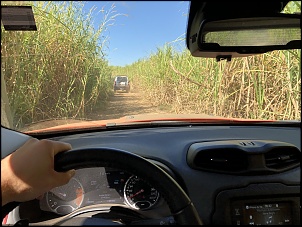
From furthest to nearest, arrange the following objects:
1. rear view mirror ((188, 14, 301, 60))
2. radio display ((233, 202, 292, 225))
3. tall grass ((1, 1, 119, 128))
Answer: tall grass ((1, 1, 119, 128)) < radio display ((233, 202, 292, 225)) < rear view mirror ((188, 14, 301, 60))

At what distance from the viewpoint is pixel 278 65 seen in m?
3.32

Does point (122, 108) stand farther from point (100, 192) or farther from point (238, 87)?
point (100, 192)

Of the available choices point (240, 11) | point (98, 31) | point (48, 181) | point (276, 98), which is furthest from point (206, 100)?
point (48, 181)

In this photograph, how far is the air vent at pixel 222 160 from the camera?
1.99m

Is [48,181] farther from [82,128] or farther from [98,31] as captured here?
[98,31]

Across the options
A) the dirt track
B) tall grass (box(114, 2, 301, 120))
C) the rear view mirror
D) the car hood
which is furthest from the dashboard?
tall grass (box(114, 2, 301, 120))

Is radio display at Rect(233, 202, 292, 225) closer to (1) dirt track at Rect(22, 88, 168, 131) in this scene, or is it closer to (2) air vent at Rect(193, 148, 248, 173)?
(2) air vent at Rect(193, 148, 248, 173)

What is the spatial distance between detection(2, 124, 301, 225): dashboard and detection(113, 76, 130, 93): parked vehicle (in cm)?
126

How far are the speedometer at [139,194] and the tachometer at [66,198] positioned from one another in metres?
0.23

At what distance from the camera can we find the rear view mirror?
1.59 m

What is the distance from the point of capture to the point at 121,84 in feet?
11.1

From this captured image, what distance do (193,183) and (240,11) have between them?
0.86 meters

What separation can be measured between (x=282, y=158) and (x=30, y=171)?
4.77 ft

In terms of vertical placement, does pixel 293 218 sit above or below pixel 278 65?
below
